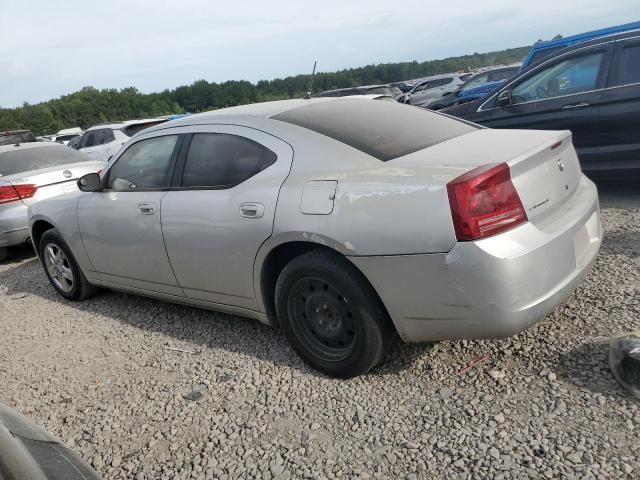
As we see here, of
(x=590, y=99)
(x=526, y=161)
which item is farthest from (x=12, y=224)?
(x=590, y=99)

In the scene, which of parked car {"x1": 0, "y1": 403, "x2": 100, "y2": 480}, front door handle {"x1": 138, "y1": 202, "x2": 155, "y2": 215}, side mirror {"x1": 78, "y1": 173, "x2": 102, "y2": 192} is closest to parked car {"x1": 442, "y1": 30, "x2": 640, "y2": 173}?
front door handle {"x1": 138, "y1": 202, "x2": 155, "y2": 215}

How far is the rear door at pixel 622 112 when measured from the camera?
→ 5418 mm

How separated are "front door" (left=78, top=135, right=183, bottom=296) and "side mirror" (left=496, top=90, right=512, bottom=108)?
4.10m

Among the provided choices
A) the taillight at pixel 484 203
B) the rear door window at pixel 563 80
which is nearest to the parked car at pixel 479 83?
the rear door window at pixel 563 80

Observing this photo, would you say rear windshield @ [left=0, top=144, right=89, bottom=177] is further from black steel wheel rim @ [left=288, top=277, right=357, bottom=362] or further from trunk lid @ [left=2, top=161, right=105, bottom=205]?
black steel wheel rim @ [left=288, top=277, right=357, bottom=362]

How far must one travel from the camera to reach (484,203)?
2.49m

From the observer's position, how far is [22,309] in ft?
16.8

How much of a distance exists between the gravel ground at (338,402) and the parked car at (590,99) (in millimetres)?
1820

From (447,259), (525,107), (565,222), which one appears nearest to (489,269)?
(447,259)

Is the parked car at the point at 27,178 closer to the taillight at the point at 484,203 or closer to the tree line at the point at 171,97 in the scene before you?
the taillight at the point at 484,203

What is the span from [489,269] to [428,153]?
0.82 meters

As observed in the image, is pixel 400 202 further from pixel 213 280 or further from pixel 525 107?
pixel 525 107

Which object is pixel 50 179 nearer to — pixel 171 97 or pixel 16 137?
pixel 16 137

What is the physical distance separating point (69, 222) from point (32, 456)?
342 centimetres
